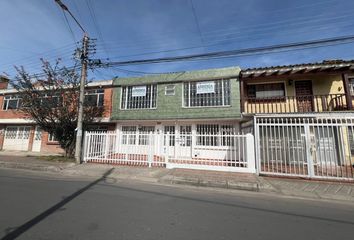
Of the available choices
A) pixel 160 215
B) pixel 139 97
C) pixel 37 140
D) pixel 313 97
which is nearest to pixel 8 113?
pixel 37 140

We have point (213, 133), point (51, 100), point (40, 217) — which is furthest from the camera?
point (213, 133)

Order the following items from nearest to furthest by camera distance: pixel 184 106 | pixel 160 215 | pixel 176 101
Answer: pixel 160 215, pixel 184 106, pixel 176 101

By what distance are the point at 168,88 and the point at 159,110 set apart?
5.55 feet

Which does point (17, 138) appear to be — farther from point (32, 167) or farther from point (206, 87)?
point (206, 87)

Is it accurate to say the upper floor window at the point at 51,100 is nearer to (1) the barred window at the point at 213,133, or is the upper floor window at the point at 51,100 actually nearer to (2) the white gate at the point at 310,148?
(1) the barred window at the point at 213,133

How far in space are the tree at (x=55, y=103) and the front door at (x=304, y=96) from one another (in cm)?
1345

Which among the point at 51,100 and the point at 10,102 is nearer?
the point at 51,100

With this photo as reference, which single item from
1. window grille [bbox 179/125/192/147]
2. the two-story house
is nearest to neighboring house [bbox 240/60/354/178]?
the two-story house

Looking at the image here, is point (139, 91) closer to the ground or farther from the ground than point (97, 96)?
farther from the ground

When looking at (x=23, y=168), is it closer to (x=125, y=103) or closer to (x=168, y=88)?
(x=125, y=103)

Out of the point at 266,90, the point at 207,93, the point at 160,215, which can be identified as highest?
the point at 266,90

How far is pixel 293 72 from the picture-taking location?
11586 mm

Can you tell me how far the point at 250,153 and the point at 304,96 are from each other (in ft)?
21.6

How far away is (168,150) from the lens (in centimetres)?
1018
